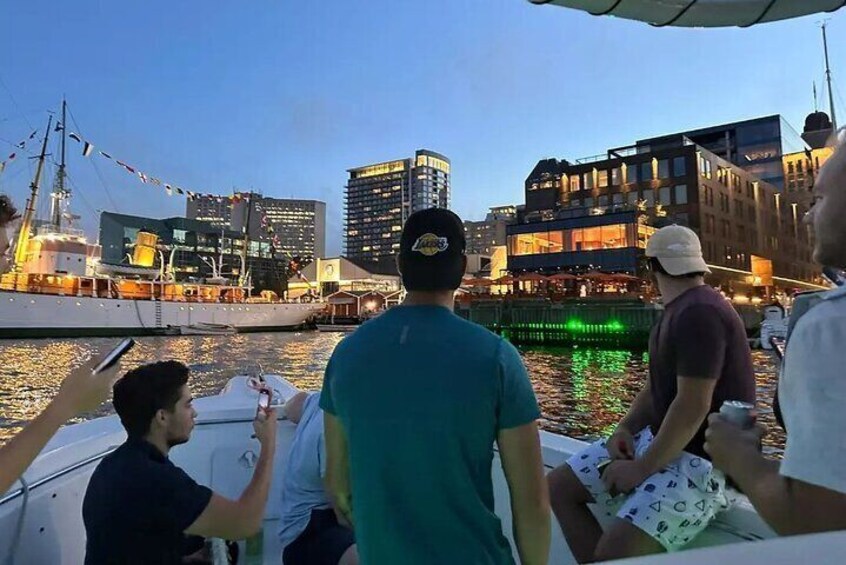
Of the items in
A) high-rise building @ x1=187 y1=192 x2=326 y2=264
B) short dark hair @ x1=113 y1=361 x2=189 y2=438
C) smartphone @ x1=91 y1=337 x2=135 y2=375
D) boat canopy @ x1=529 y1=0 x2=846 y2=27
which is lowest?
short dark hair @ x1=113 y1=361 x2=189 y2=438

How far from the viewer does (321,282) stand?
8188 centimetres

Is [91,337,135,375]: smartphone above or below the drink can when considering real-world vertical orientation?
above

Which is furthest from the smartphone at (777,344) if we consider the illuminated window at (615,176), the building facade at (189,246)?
the building facade at (189,246)

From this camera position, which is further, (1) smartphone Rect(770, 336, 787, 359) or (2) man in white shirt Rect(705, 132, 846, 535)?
(1) smartphone Rect(770, 336, 787, 359)

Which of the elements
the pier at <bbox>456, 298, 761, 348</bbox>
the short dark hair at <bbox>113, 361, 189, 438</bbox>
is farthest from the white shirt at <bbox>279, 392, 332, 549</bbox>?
the pier at <bbox>456, 298, 761, 348</bbox>

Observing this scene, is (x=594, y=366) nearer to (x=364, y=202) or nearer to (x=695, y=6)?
(x=695, y=6)

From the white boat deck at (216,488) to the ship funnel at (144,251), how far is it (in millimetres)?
50486

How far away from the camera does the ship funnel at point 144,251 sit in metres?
48.8

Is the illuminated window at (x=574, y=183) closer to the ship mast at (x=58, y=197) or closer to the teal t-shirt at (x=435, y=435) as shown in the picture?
the ship mast at (x=58, y=197)

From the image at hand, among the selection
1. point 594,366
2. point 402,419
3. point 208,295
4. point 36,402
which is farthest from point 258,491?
point 208,295

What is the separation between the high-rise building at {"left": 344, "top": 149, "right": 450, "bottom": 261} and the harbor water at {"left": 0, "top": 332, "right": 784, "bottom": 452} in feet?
355

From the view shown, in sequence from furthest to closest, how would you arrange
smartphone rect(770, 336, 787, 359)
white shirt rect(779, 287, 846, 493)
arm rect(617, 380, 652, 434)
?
arm rect(617, 380, 652, 434)
smartphone rect(770, 336, 787, 359)
white shirt rect(779, 287, 846, 493)

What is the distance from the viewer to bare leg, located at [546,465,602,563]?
2.41m

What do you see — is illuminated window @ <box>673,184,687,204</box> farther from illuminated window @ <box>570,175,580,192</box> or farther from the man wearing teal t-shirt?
the man wearing teal t-shirt
